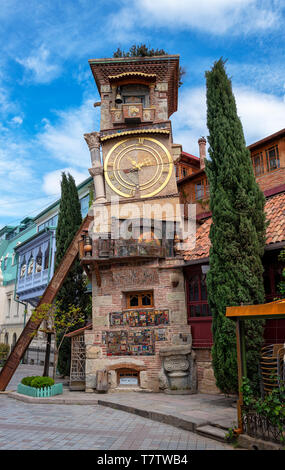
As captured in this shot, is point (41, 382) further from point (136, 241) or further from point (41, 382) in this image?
point (136, 241)

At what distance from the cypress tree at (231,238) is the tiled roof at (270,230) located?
53cm

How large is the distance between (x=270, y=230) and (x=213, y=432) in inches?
258

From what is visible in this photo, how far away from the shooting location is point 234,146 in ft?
38.9

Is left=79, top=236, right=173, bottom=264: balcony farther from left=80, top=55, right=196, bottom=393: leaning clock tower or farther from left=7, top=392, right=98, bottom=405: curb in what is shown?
left=7, top=392, right=98, bottom=405: curb

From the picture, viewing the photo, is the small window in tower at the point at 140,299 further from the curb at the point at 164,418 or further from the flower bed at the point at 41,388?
the curb at the point at 164,418

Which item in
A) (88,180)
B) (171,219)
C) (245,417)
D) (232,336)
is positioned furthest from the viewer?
(88,180)

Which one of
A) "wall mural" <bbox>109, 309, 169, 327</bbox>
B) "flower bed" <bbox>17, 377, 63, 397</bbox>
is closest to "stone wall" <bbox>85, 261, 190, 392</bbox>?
"wall mural" <bbox>109, 309, 169, 327</bbox>

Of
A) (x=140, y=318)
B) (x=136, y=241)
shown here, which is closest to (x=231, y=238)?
(x=136, y=241)

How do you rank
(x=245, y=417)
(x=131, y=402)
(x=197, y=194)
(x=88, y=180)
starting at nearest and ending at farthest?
(x=245, y=417)
(x=131, y=402)
(x=197, y=194)
(x=88, y=180)

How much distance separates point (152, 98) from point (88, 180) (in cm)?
1029

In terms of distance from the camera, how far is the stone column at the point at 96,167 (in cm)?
1672

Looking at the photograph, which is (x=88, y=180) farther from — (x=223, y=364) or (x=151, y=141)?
(x=223, y=364)

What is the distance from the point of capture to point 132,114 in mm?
16969

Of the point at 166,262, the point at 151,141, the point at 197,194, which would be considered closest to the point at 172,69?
the point at 151,141
